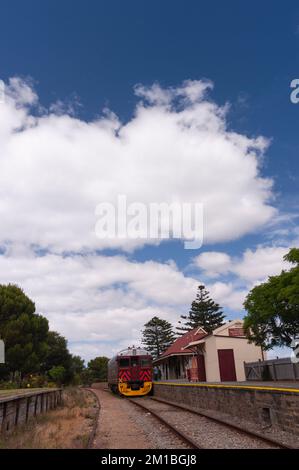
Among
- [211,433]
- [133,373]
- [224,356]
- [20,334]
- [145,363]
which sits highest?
[20,334]

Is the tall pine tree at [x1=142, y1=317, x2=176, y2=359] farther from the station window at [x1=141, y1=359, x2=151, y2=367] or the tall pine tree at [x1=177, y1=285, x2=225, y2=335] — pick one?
the station window at [x1=141, y1=359, x2=151, y2=367]

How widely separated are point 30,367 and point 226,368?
16.9 m

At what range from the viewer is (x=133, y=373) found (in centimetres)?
2600

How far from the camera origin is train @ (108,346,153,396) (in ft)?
85.2

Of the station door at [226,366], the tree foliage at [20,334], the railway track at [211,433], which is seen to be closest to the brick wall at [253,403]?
the railway track at [211,433]

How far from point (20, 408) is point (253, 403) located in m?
6.82

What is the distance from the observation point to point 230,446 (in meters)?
8.28

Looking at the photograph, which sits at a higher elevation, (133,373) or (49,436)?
(133,373)

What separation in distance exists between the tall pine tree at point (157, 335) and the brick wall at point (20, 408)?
65038 mm

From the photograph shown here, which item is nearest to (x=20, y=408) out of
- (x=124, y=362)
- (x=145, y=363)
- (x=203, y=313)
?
(x=124, y=362)

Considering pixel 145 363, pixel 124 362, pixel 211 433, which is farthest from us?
pixel 145 363

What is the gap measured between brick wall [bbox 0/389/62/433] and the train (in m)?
7.96

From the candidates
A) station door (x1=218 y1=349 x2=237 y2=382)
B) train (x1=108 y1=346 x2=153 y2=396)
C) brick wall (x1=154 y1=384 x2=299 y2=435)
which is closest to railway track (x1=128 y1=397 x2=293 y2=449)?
brick wall (x1=154 y1=384 x2=299 y2=435)

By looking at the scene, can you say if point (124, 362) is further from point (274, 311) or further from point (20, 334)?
point (20, 334)
